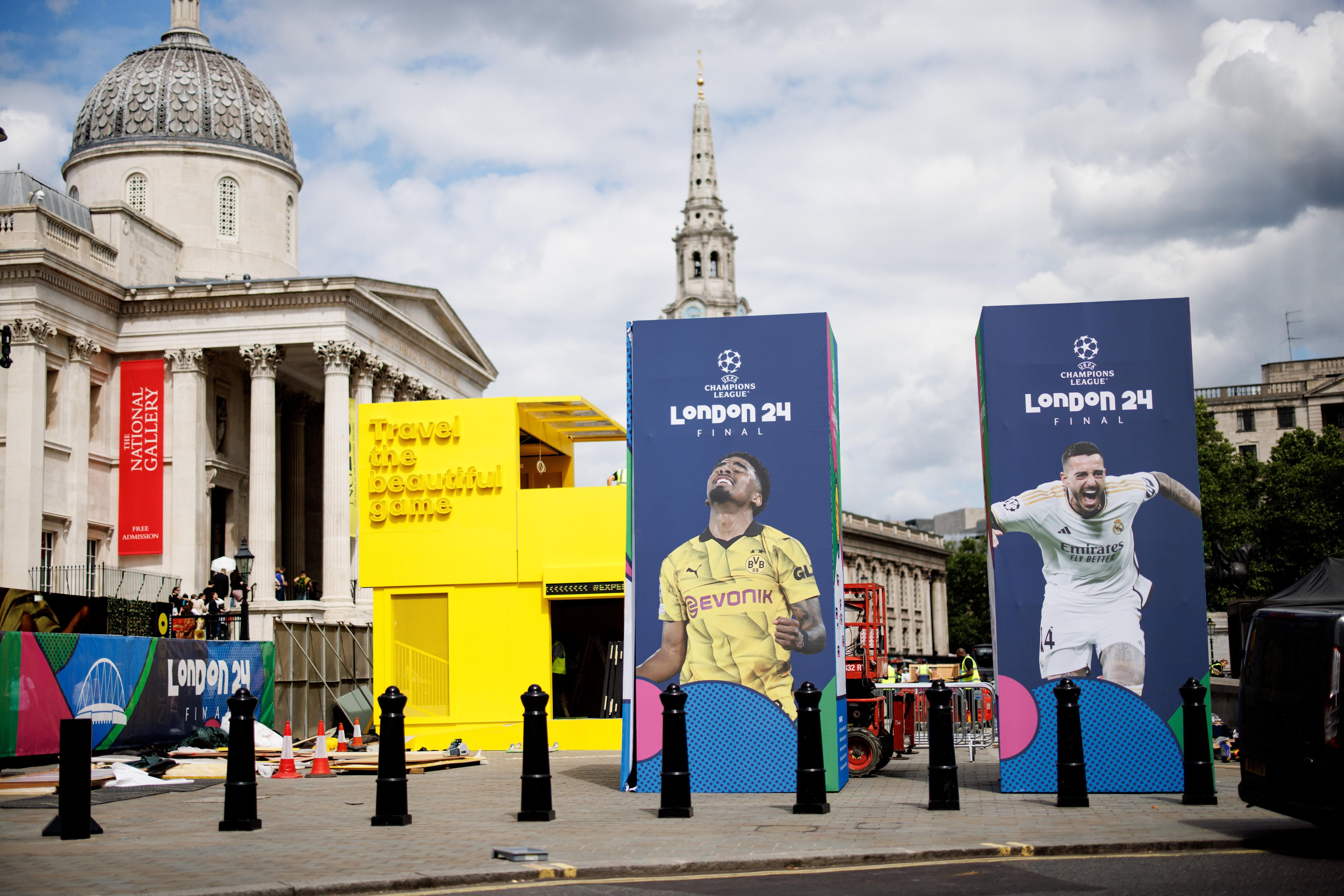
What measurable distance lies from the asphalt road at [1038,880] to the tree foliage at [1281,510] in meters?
59.4

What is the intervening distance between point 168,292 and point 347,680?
62.4ft

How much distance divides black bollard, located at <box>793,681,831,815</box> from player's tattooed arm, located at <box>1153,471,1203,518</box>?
4.30 metres

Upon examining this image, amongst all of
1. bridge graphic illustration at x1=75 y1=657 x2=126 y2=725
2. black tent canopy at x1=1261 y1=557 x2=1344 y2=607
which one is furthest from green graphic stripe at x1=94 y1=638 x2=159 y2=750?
black tent canopy at x1=1261 y1=557 x2=1344 y2=607

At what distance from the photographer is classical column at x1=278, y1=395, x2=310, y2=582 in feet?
160

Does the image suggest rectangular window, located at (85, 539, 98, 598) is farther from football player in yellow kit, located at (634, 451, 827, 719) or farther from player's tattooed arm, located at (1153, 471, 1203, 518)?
player's tattooed arm, located at (1153, 471, 1203, 518)

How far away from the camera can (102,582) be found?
1278 inches

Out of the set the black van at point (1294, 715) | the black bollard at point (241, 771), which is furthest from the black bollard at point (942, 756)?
the black bollard at point (241, 771)

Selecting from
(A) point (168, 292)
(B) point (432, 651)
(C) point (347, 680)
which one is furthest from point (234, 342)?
(B) point (432, 651)

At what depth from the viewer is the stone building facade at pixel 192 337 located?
38.4m

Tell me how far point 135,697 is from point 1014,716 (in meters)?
13.3

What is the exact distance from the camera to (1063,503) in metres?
13.4

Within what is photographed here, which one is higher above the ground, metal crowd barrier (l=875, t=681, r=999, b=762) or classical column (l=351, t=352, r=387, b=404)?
classical column (l=351, t=352, r=387, b=404)

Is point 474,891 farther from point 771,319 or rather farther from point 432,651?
point 432,651

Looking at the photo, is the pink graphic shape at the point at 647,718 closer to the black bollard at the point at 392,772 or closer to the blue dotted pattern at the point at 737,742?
the blue dotted pattern at the point at 737,742
